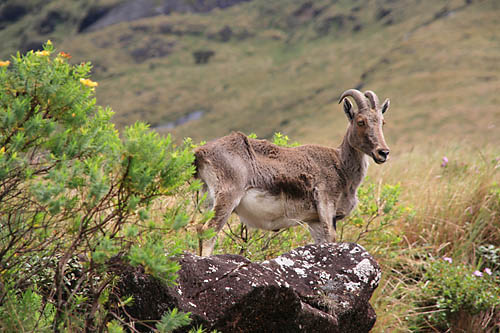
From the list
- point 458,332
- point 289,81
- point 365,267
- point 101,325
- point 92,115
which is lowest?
point 289,81

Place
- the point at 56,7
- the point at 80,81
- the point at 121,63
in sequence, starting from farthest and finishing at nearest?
1. the point at 56,7
2. the point at 121,63
3. the point at 80,81

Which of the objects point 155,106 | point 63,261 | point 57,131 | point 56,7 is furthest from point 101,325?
point 56,7

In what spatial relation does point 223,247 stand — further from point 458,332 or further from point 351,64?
point 351,64

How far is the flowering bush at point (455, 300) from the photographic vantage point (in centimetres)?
769

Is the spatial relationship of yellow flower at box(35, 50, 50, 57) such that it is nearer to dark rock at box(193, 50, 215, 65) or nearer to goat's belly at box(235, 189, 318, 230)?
goat's belly at box(235, 189, 318, 230)

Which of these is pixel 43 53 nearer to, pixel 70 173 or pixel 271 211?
pixel 70 173

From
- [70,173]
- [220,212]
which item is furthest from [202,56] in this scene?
[70,173]

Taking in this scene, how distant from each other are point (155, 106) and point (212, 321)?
477 ft

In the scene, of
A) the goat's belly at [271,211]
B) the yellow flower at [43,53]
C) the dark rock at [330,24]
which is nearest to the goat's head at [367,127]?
the goat's belly at [271,211]

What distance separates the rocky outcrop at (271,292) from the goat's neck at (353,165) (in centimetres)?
154

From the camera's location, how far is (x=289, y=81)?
15350 centimetres

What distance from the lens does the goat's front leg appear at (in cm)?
548

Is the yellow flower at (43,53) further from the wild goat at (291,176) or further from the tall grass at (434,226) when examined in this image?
the tall grass at (434,226)

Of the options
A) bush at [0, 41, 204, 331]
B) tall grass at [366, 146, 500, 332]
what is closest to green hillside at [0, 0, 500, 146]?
tall grass at [366, 146, 500, 332]
